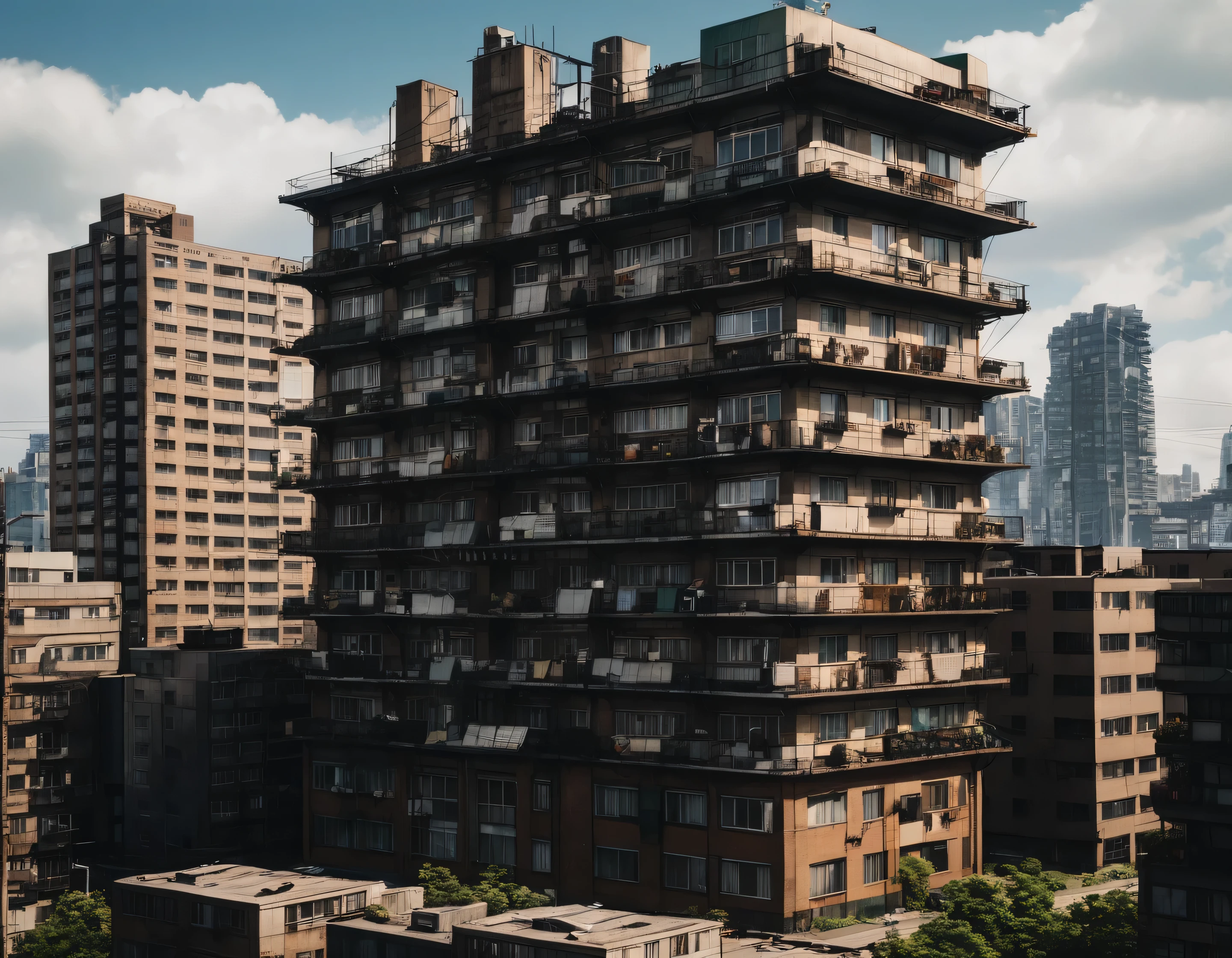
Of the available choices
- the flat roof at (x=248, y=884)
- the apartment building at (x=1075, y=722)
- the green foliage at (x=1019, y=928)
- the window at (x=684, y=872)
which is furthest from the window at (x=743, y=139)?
the flat roof at (x=248, y=884)

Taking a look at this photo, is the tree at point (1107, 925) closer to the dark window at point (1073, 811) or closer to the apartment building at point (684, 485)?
the apartment building at point (684, 485)

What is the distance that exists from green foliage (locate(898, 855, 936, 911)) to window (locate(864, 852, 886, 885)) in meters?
1.16

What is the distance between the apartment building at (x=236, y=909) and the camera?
3078 inches

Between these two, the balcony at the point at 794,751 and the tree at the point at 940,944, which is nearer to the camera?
the tree at the point at 940,944

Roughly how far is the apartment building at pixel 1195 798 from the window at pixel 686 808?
23.6 metres

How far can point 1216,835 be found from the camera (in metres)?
67.9

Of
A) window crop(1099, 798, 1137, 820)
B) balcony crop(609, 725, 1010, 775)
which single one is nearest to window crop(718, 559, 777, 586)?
balcony crop(609, 725, 1010, 775)

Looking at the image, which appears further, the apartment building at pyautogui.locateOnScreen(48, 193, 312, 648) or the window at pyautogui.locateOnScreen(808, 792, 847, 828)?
the apartment building at pyautogui.locateOnScreen(48, 193, 312, 648)

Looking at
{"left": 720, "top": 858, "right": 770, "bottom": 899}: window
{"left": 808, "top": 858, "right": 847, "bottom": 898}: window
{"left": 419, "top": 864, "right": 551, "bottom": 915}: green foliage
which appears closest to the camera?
{"left": 720, "top": 858, "right": 770, "bottom": 899}: window

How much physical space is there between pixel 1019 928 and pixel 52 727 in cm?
7633

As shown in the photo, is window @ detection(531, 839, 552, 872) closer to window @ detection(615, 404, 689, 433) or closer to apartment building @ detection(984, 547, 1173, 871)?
window @ detection(615, 404, 689, 433)

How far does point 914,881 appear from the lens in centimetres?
8331

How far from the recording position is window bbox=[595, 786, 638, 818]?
278 ft

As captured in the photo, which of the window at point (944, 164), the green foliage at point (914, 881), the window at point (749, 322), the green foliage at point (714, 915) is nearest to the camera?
the green foliage at point (714, 915)
